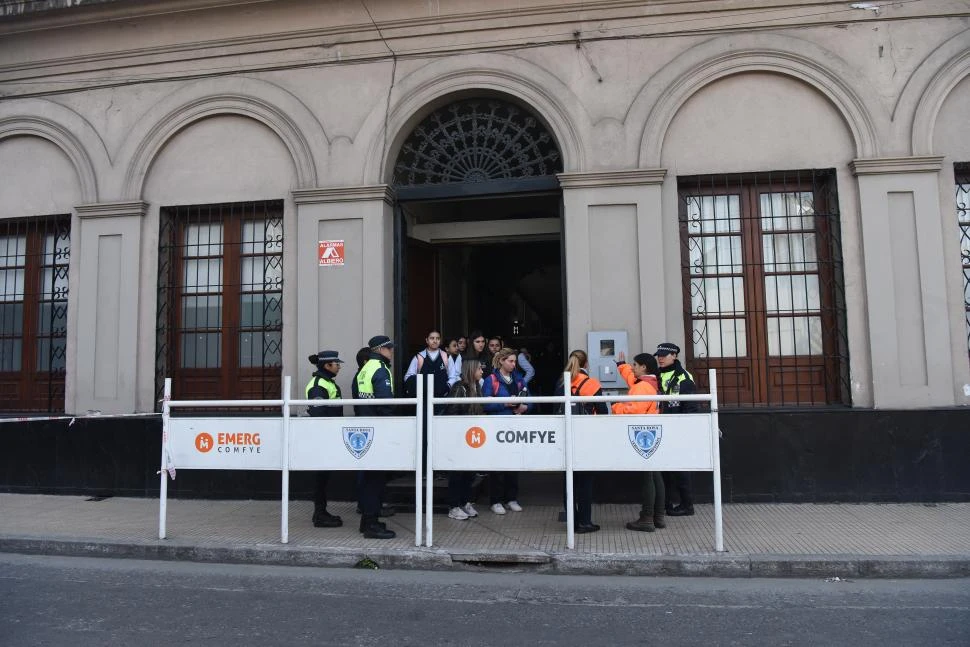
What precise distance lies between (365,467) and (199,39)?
21.8ft

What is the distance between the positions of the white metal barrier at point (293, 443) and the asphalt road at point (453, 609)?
93 cm

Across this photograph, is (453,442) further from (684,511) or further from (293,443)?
(684,511)

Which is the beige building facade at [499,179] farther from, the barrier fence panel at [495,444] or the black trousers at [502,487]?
the barrier fence panel at [495,444]

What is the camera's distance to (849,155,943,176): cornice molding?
807 centimetres

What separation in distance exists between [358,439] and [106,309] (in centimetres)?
511

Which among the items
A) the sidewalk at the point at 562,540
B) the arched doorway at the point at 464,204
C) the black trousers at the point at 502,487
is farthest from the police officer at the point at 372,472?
the arched doorway at the point at 464,204

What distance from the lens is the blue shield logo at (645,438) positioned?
6.16 metres

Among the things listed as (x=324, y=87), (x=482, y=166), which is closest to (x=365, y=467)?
(x=482, y=166)

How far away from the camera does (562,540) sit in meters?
6.61

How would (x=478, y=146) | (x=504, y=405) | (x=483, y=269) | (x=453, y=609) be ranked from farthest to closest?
(x=483, y=269)
(x=478, y=146)
(x=504, y=405)
(x=453, y=609)

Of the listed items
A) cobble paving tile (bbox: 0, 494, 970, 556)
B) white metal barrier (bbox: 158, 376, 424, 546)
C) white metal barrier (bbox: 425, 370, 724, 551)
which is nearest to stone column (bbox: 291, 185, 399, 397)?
cobble paving tile (bbox: 0, 494, 970, 556)

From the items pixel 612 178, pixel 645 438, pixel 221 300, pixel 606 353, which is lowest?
pixel 645 438

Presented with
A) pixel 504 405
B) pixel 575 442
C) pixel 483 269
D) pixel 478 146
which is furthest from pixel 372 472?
pixel 483 269

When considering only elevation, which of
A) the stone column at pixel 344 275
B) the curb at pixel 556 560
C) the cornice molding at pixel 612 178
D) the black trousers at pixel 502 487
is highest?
the cornice molding at pixel 612 178
